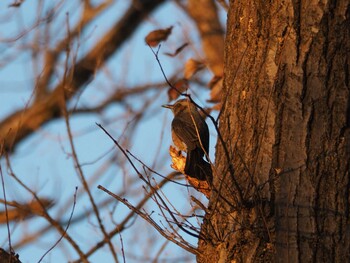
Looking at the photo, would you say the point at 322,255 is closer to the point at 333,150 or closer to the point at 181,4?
the point at 333,150

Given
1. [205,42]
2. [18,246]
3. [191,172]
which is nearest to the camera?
[191,172]

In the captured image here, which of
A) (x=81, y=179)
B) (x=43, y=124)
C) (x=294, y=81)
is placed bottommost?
(x=294, y=81)

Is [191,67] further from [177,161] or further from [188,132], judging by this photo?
[177,161]

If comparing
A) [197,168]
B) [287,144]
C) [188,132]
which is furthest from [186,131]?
[287,144]

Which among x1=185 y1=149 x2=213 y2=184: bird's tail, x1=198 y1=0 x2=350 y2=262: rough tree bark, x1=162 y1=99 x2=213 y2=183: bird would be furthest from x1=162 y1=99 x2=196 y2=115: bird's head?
x1=198 y1=0 x2=350 y2=262: rough tree bark

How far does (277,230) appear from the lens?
3480 mm

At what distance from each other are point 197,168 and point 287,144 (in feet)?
4.09

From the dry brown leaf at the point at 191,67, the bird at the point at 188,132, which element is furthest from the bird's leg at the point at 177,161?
the dry brown leaf at the point at 191,67

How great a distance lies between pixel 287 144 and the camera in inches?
144

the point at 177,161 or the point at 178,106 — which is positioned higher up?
the point at 178,106

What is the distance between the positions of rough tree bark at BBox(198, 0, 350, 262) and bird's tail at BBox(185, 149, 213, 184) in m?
0.51

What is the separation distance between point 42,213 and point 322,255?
2.86 meters

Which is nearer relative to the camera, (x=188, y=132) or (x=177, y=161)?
(x=177, y=161)

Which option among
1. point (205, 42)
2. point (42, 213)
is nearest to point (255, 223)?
point (42, 213)
